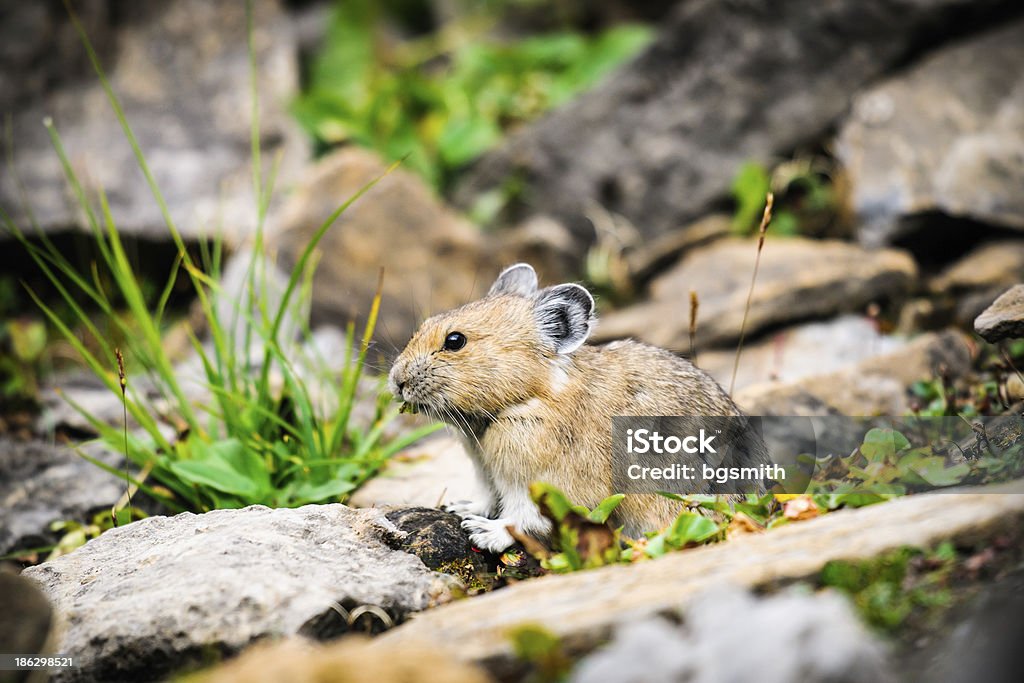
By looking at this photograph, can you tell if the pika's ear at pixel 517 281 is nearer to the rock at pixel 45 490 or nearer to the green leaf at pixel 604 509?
the green leaf at pixel 604 509

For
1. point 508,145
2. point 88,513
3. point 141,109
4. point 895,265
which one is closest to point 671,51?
point 508,145

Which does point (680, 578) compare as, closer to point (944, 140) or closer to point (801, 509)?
point (801, 509)

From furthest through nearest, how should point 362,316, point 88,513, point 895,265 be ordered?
1. point 362,316
2. point 895,265
3. point 88,513

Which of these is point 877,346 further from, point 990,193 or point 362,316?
point 362,316

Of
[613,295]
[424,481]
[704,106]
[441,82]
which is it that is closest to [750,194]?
[704,106]

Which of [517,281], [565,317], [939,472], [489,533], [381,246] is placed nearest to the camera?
[939,472]

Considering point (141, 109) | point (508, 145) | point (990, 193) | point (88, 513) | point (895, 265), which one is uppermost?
point (141, 109)

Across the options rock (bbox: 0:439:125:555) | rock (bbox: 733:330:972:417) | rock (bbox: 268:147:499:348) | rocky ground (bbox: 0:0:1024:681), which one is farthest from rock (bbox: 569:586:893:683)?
rock (bbox: 268:147:499:348)
